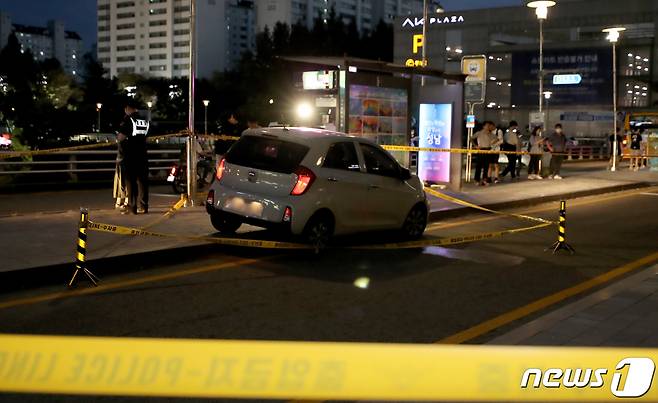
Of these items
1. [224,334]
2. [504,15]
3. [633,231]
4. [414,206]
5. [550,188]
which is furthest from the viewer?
[504,15]

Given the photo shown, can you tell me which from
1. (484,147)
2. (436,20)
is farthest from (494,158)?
(436,20)

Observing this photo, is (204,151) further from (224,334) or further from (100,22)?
(100,22)

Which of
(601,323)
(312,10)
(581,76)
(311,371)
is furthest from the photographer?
(312,10)

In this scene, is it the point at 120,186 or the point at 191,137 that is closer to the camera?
the point at 120,186

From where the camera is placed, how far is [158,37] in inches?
7190

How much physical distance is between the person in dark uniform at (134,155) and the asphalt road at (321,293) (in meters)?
3.11

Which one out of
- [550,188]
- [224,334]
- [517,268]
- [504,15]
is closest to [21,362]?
[224,334]

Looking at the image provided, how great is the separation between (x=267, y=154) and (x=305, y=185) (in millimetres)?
771

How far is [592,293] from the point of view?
27.8ft

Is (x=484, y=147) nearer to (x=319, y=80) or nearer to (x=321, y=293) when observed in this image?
(x=319, y=80)

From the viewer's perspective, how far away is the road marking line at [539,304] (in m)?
6.76

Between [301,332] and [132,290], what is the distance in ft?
7.76

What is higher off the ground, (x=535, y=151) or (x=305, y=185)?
(x=535, y=151)

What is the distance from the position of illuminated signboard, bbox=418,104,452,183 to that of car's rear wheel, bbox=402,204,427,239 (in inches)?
289
